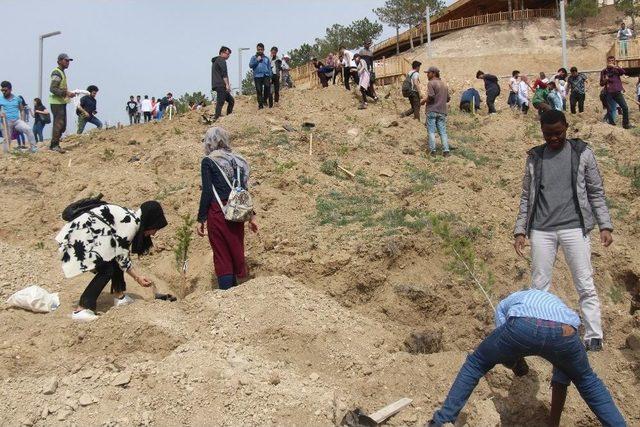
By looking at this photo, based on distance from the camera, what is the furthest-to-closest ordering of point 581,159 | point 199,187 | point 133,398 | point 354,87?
point 354,87 → point 199,187 → point 581,159 → point 133,398

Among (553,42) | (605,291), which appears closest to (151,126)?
(605,291)

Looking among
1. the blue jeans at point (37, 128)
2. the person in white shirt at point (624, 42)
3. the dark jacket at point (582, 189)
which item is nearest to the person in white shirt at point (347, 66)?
the blue jeans at point (37, 128)

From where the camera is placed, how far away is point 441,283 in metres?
6.09

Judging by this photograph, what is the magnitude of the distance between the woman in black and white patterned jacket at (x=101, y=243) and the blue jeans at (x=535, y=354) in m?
2.85

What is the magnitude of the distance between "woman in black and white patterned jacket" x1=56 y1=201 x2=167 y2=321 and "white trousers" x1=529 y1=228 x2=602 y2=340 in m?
3.08

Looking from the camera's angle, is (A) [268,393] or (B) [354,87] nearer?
(A) [268,393]

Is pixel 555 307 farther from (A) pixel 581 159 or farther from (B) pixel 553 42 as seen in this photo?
(B) pixel 553 42

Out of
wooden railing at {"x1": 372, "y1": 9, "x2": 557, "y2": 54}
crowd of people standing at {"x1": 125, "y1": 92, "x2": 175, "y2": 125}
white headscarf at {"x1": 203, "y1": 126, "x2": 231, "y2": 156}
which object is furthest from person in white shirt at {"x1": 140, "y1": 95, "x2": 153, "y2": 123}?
wooden railing at {"x1": 372, "y1": 9, "x2": 557, "y2": 54}

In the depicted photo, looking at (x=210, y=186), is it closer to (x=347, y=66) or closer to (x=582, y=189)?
(x=582, y=189)

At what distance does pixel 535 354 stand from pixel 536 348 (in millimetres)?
71

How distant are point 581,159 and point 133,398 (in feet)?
11.7

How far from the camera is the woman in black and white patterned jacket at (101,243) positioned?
16.8 feet

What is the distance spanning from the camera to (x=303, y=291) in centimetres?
550

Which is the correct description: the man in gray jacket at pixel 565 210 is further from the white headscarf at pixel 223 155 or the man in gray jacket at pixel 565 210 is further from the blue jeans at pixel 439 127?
the blue jeans at pixel 439 127
